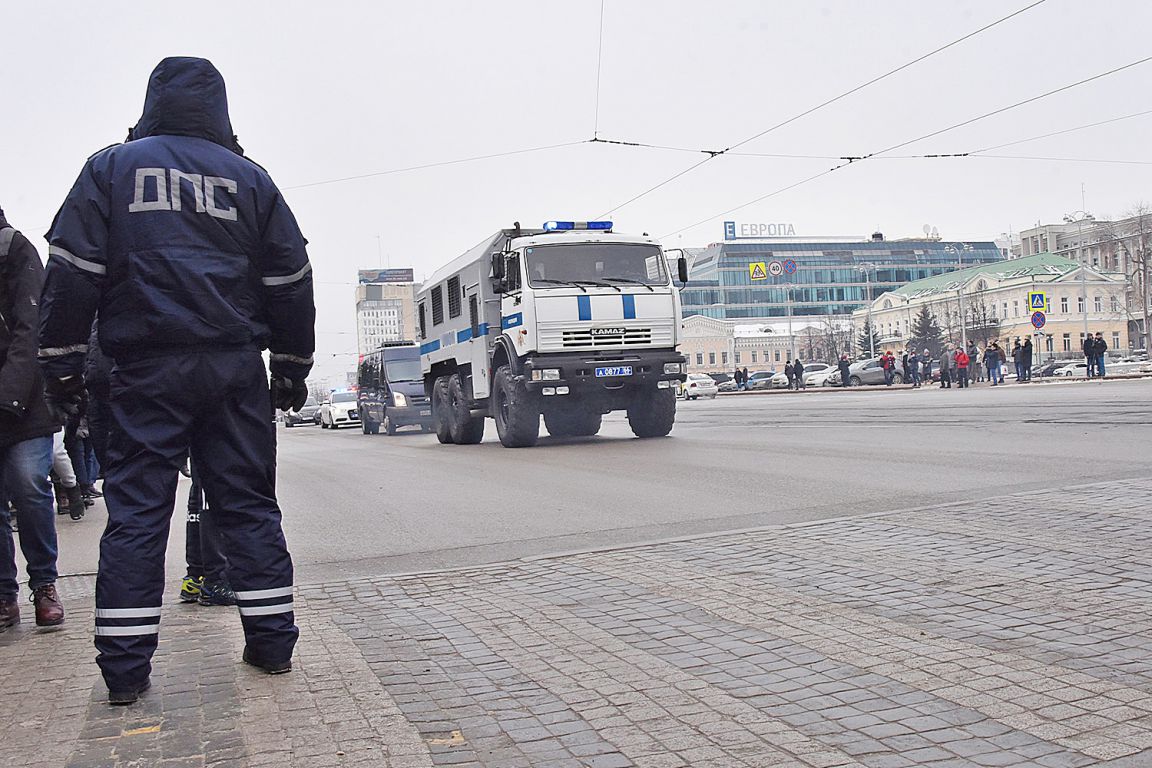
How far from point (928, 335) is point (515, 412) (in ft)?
279

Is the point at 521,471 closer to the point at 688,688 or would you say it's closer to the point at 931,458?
the point at 931,458

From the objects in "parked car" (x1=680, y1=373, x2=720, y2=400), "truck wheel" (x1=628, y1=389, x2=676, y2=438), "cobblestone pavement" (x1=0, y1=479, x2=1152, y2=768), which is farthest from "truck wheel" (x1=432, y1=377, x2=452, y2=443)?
"parked car" (x1=680, y1=373, x2=720, y2=400)

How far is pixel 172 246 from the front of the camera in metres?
4.12

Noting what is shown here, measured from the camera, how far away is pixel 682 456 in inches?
551

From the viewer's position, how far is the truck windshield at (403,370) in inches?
1321

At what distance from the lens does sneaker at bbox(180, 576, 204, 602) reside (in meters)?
5.72

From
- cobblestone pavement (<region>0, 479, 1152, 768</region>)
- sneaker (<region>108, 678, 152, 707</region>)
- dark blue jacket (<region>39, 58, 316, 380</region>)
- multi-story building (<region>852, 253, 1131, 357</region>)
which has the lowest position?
cobblestone pavement (<region>0, 479, 1152, 768</region>)

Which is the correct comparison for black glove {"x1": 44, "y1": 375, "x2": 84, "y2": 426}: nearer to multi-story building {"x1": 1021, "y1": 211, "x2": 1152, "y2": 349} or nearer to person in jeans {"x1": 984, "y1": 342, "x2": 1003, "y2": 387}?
person in jeans {"x1": 984, "y1": 342, "x2": 1003, "y2": 387}

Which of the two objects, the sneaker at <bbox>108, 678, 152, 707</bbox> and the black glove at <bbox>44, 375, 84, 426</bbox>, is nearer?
the sneaker at <bbox>108, 678, 152, 707</bbox>

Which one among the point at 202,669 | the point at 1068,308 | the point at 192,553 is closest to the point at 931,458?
the point at 192,553

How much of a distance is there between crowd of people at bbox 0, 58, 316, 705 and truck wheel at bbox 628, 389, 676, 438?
13.8 metres

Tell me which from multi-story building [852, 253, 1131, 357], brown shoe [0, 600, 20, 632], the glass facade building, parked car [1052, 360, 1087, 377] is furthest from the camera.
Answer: the glass facade building

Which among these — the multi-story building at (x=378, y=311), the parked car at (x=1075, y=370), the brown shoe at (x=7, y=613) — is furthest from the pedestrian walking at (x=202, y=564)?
the multi-story building at (x=378, y=311)

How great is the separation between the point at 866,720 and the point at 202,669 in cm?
238
